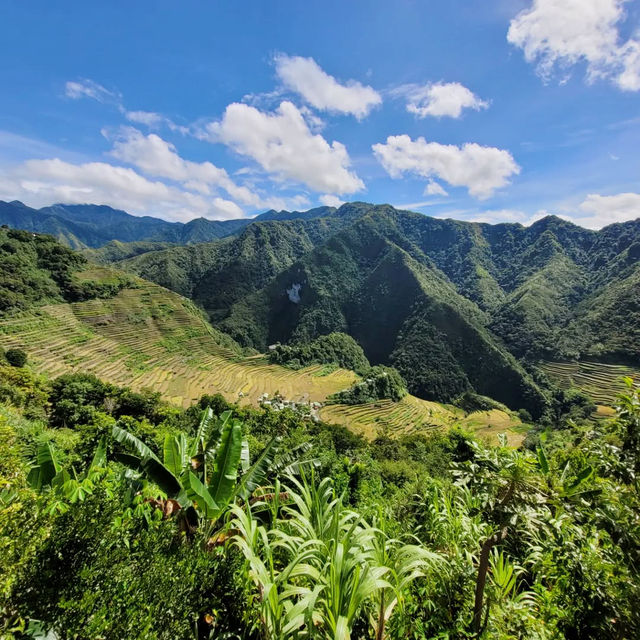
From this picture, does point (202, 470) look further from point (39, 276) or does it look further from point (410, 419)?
point (39, 276)

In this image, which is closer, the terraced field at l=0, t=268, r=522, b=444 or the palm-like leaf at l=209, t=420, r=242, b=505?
the palm-like leaf at l=209, t=420, r=242, b=505

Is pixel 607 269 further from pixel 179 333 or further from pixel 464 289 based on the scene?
pixel 179 333

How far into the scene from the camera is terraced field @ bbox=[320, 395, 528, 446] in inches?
2172

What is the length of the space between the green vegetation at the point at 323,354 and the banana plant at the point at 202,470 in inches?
2950

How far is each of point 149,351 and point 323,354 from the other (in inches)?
1878

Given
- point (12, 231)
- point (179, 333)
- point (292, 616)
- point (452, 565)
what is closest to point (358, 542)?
point (292, 616)

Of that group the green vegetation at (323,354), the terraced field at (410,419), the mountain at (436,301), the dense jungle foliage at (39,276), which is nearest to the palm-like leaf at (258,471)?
the terraced field at (410,419)

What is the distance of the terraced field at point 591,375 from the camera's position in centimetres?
7588

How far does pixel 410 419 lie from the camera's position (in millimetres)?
61656

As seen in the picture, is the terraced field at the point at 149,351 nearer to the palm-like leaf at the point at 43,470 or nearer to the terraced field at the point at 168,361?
the terraced field at the point at 168,361

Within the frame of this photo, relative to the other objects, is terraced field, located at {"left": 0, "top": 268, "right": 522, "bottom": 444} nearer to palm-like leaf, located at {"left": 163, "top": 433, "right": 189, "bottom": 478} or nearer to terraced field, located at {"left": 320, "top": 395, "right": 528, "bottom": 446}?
terraced field, located at {"left": 320, "top": 395, "right": 528, "bottom": 446}

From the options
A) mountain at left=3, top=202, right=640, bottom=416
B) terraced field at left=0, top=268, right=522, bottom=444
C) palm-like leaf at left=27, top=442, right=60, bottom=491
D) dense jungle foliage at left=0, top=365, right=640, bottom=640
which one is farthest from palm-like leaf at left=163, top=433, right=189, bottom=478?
mountain at left=3, top=202, right=640, bottom=416

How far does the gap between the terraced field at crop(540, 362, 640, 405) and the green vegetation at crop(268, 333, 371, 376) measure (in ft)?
182

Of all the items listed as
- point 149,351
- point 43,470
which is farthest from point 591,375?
point 43,470
